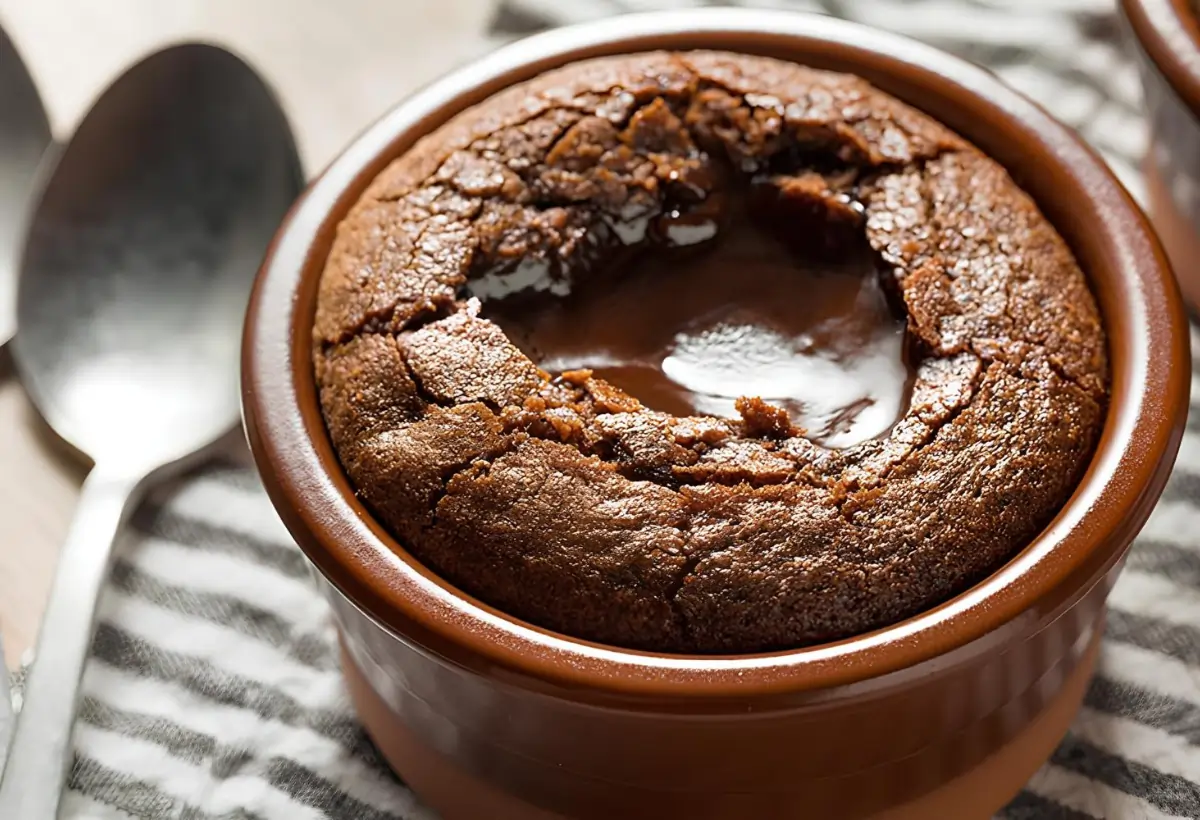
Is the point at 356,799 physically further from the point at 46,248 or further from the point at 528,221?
the point at 46,248

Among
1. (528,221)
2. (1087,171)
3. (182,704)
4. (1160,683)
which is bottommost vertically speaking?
(182,704)

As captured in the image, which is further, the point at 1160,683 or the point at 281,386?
the point at 1160,683

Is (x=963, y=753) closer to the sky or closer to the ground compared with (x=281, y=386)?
closer to the ground

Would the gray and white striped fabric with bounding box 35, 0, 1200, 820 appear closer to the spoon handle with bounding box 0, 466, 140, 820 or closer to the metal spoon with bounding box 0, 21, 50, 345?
the spoon handle with bounding box 0, 466, 140, 820

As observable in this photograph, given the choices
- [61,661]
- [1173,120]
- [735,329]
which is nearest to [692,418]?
[735,329]

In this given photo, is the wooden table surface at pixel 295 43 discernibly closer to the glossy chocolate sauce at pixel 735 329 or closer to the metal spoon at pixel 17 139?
the metal spoon at pixel 17 139

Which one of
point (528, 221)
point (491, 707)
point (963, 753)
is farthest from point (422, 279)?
point (963, 753)

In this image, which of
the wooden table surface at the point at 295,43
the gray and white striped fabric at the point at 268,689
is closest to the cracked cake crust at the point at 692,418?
the gray and white striped fabric at the point at 268,689

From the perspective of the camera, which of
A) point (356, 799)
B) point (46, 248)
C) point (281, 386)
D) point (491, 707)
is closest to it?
point (491, 707)
